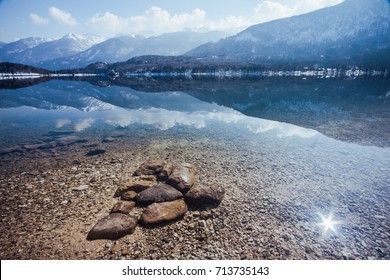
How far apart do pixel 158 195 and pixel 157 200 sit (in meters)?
0.32

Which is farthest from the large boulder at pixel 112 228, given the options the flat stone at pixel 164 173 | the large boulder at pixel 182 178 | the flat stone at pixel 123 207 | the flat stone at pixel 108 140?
the flat stone at pixel 108 140

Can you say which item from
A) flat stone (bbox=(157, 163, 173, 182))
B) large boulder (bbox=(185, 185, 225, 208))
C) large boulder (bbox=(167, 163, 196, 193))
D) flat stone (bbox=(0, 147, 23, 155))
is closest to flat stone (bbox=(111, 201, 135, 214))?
large boulder (bbox=(167, 163, 196, 193))

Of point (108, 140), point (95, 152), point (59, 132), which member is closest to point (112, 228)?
point (95, 152)

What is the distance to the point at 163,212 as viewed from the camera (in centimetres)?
1218

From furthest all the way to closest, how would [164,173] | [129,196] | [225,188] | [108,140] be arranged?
[108,140] → [164,173] → [225,188] → [129,196]

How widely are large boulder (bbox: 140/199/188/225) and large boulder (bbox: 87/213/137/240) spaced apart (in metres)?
0.65

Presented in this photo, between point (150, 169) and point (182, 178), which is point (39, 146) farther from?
point (182, 178)

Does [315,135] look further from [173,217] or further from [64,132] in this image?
[64,132]

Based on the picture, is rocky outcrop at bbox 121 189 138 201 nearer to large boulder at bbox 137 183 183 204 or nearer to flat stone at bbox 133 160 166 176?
large boulder at bbox 137 183 183 204

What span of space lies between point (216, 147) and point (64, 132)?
21.7m

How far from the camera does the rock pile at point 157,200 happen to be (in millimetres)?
11133

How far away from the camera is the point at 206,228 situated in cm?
1164

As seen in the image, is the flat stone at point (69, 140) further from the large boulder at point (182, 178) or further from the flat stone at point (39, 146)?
the large boulder at point (182, 178)

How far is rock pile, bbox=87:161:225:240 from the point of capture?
11.1 meters
